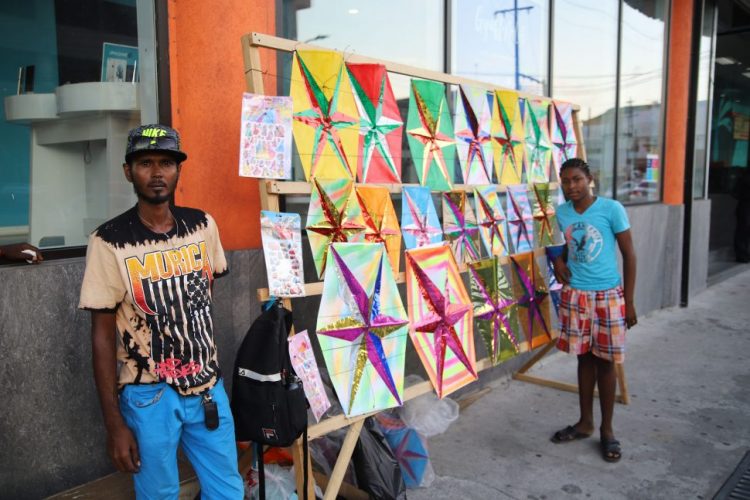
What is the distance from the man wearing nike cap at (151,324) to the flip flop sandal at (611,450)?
95.5 inches

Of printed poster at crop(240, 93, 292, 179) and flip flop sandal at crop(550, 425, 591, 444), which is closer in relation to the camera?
printed poster at crop(240, 93, 292, 179)

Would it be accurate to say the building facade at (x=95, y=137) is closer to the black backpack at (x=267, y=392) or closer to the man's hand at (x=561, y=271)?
the black backpack at (x=267, y=392)

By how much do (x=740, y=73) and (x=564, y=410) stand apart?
10025 millimetres

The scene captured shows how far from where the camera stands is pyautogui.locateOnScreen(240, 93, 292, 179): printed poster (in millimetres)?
2463

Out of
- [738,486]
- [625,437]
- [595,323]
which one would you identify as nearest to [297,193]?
[595,323]

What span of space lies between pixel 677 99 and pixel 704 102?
963 mm

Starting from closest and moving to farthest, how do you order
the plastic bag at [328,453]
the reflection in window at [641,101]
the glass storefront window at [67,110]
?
the glass storefront window at [67,110] < the plastic bag at [328,453] < the reflection in window at [641,101]

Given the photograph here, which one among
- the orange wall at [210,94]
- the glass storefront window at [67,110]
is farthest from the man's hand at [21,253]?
the orange wall at [210,94]

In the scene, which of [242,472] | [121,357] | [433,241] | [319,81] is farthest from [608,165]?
[121,357]

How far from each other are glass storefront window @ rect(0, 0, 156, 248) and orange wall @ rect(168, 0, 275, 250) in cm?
14

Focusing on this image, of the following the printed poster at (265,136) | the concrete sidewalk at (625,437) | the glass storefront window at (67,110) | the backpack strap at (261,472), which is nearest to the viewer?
the backpack strap at (261,472)

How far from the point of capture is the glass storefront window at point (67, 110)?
2.57m

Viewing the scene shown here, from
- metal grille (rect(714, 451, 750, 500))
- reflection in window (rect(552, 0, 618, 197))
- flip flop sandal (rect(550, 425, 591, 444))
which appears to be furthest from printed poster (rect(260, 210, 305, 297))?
reflection in window (rect(552, 0, 618, 197))

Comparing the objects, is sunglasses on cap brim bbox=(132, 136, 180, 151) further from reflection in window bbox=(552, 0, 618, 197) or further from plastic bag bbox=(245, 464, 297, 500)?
reflection in window bbox=(552, 0, 618, 197)
